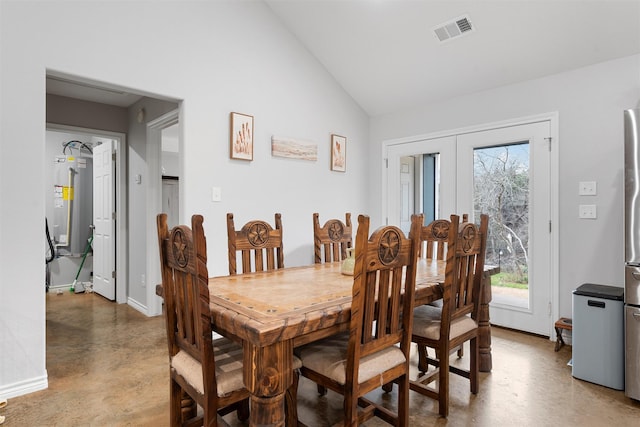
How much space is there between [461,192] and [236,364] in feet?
9.62

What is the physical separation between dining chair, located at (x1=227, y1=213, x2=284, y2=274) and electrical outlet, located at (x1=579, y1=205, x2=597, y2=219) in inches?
96.1

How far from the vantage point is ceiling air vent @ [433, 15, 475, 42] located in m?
2.89

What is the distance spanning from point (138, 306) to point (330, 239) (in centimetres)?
260

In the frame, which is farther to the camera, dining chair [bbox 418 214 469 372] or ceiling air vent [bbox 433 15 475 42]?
ceiling air vent [bbox 433 15 475 42]

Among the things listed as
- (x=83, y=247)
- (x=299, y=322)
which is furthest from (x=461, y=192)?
(x=83, y=247)

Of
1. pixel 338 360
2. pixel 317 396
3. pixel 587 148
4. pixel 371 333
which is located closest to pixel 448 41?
pixel 587 148

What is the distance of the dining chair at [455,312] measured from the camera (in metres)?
1.85

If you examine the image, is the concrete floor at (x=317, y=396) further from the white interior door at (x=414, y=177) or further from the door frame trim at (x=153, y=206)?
the white interior door at (x=414, y=177)

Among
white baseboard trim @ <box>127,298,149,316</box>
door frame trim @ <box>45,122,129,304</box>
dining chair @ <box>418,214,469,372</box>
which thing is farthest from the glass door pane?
door frame trim @ <box>45,122,129,304</box>

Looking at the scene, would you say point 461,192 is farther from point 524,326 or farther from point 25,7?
point 25,7

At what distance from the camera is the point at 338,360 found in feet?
5.03

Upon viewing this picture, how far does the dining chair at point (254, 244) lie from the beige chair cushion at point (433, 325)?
0.98m

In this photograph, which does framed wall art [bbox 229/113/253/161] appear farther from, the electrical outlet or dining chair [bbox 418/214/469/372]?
the electrical outlet

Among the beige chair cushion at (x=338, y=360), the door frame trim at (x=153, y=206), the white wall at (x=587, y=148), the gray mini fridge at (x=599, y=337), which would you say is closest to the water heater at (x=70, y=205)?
the door frame trim at (x=153, y=206)
